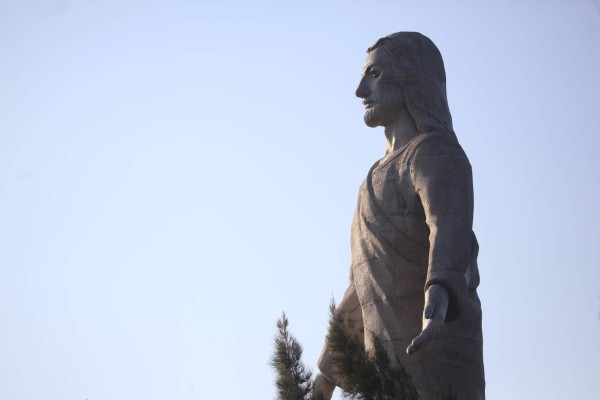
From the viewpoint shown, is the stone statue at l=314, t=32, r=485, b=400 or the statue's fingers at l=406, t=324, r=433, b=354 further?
the stone statue at l=314, t=32, r=485, b=400

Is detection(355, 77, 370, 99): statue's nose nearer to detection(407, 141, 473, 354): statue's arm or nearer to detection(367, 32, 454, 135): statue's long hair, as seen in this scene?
detection(367, 32, 454, 135): statue's long hair

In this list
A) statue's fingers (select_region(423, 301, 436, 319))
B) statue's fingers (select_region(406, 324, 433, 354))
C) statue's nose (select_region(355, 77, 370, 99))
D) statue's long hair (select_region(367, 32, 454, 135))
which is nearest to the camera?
statue's fingers (select_region(406, 324, 433, 354))

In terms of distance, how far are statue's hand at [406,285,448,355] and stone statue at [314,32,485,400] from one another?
0.01 meters

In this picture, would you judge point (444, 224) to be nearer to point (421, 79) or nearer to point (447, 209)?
point (447, 209)

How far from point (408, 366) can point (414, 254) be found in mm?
1034

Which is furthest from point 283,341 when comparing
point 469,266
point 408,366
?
point 469,266

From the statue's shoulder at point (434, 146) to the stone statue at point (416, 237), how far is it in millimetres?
12

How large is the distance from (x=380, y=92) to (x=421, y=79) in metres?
0.41

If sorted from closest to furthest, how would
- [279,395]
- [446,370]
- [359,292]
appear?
[279,395] → [446,370] → [359,292]

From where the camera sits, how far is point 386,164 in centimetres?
1188

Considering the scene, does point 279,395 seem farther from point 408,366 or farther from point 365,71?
point 365,71

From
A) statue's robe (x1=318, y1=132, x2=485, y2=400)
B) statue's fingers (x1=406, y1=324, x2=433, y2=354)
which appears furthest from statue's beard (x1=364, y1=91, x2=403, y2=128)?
statue's fingers (x1=406, y1=324, x2=433, y2=354)

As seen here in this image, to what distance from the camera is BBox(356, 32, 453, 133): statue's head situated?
12.0 metres

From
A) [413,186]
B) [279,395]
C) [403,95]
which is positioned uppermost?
[403,95]
